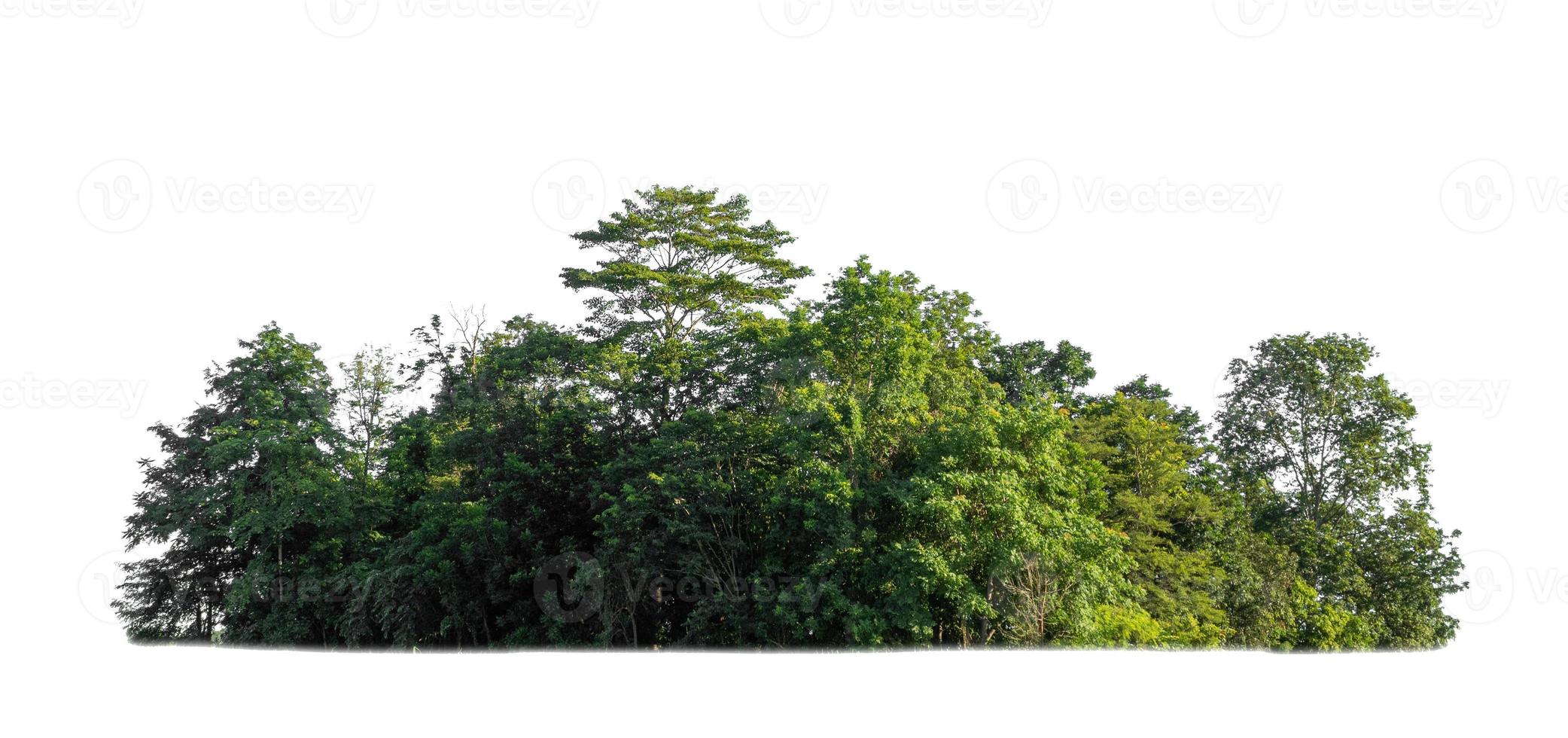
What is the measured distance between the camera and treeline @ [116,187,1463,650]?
20.4m

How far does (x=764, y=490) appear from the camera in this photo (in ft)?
76.1

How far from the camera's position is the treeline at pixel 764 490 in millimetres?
20438

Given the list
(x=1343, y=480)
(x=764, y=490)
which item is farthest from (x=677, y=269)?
(x=1343, y=480)

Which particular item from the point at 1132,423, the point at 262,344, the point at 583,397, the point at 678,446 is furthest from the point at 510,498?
the point at 1132,423

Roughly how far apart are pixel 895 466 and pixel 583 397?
9.70 meters

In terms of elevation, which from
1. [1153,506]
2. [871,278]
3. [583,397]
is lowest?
[1153,506]

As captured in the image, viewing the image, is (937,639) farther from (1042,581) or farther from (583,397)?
(583,397)

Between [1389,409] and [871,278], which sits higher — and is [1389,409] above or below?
below

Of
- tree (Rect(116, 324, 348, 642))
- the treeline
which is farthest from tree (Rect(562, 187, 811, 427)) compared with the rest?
tree (Rect(116, 324, 348, 642))

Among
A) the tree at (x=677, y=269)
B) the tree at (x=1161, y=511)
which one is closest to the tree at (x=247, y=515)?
the tree at (x=677, y=269)

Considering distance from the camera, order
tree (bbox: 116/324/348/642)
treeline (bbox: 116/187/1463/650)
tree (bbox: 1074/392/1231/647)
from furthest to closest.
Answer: tree (bbox: 116/324/348/642)
tree (bbox: 1074/392/1231/647)
treeline (bbox: 116/187/1463/650)

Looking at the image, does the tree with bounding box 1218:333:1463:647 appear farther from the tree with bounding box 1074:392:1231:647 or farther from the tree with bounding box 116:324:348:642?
the tree with bounding box 116:324:348:642

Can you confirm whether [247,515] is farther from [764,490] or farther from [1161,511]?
[1161,511]

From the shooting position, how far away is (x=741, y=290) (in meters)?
33.8
